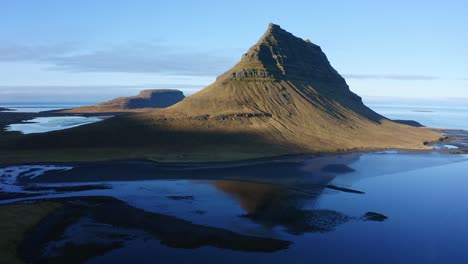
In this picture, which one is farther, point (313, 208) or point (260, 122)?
point (260, 122)

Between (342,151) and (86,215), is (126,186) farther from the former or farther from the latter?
(342,151)

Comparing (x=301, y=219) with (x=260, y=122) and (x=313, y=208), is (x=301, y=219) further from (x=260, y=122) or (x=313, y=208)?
(x=260, y=122)

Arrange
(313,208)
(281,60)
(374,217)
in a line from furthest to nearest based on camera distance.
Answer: (281,60) < (313,208) < (374,217)

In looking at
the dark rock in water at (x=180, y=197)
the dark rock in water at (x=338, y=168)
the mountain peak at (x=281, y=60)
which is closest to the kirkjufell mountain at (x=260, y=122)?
the mountain peak at (x=281, y=60)

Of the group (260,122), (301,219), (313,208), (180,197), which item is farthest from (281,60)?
(301,219)

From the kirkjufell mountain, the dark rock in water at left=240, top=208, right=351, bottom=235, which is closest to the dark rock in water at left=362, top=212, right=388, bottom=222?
the dark rock in water at left=240, top=208, right=351, bottom=235

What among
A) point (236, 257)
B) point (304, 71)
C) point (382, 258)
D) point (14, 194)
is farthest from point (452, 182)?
point (304, 71)

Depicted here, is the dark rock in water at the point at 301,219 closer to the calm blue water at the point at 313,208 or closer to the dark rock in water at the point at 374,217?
the calm blue water at the point at 313,208
